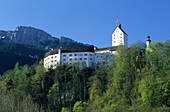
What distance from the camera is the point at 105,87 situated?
208ft

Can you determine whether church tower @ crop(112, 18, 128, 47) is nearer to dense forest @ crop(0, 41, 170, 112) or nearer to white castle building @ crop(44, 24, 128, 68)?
white castle building @ crop(44, 24, 128, 68)

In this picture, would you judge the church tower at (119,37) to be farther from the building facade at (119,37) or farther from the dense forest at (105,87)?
the dense forest at (105,87)

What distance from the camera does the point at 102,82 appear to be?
6581cm

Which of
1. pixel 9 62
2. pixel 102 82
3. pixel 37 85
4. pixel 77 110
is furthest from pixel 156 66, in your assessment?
pixel 9 62

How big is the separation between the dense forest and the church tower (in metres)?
17.8

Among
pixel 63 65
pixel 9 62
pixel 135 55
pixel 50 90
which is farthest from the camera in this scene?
pixel 9 62

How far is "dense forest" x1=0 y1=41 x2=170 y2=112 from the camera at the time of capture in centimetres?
4959

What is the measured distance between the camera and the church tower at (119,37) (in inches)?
3484

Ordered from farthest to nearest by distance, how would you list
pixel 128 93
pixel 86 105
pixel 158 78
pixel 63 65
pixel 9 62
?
pixel 9 62 → pixel 63 65 → pixel 86 105 → pixel 128 93 → pixel 158 78

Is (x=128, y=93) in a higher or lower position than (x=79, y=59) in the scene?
lower

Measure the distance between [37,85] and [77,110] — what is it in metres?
20.3

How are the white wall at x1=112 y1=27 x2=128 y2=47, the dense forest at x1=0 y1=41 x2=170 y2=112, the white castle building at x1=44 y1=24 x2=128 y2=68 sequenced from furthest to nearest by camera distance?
the white wall at x1=112 y1=27 x2=128 y2=47, the white castle building at x1=44 y1=24 x2=128 y2=68, the dense forest at x1=0 y1=41 x2=170 y2=112

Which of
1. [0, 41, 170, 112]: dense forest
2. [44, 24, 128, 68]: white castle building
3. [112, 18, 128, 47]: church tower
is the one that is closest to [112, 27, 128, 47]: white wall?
[112, 18, 128, 47]: church tower

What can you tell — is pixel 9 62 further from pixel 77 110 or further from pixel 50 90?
pixel 77 110
